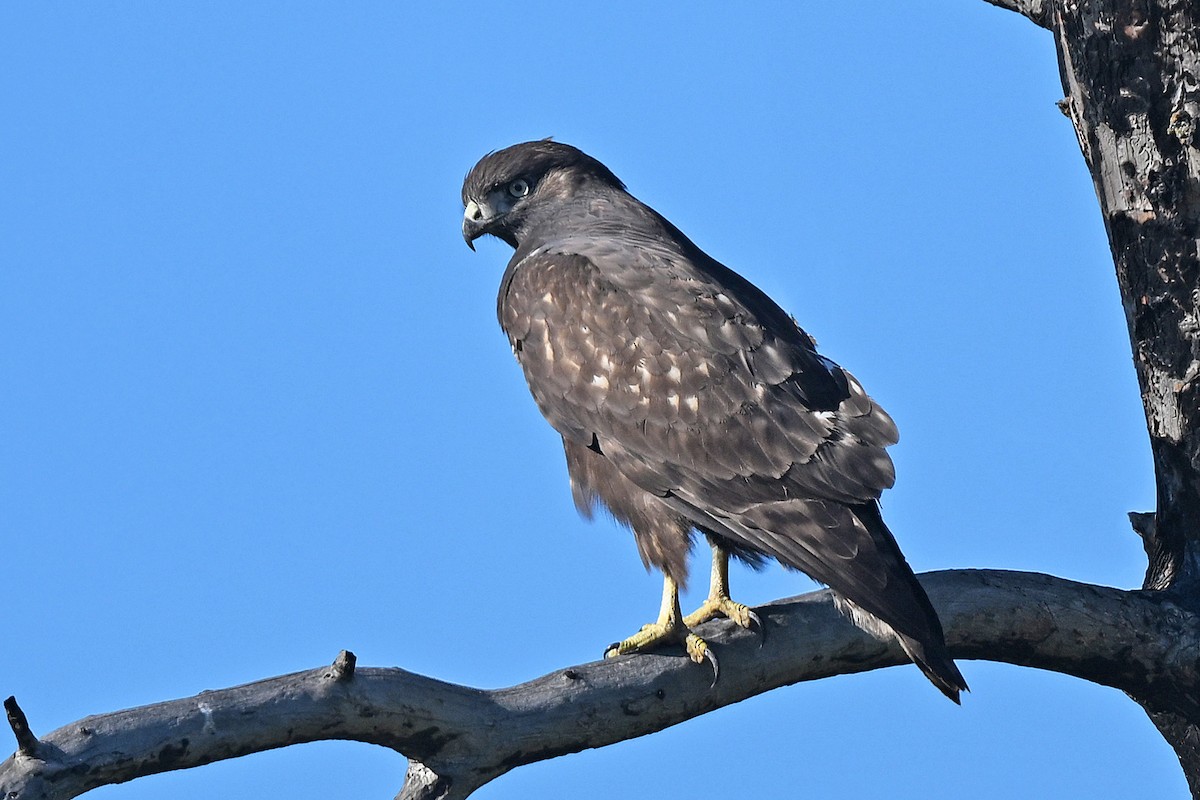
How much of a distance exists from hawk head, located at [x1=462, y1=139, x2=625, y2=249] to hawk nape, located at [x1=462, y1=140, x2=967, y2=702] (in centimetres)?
80

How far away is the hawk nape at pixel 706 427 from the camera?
5.18 meters

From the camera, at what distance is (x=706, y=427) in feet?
18.7

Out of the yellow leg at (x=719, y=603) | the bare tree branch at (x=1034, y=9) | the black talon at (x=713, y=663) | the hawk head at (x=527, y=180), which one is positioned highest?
the hawk head at (x=527, y=180)

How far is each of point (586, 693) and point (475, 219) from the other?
11.2ft

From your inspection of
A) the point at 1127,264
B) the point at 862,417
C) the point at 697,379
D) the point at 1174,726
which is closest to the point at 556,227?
the point at 697,379

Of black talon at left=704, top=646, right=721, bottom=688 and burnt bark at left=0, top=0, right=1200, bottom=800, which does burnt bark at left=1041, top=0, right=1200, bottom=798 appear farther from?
black talon at left=704, top=646, right=721, bottom=688

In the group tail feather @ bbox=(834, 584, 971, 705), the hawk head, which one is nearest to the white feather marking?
tail feather @ bbox=(834, 584, 971, 705)

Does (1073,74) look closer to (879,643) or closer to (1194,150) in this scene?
(1194,150)

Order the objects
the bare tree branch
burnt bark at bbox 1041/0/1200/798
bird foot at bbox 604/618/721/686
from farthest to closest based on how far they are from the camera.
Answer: the bare tree branch → burnt bark at bbox 1041/0/1200/798 → bird foot at bbox 604/618/721/686

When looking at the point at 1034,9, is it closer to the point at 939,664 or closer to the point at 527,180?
the point at 527,180

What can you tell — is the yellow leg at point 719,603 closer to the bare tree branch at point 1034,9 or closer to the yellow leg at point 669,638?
the yellow leg at point 669,638

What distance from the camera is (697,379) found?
5.79 m

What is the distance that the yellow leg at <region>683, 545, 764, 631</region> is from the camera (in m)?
5.53

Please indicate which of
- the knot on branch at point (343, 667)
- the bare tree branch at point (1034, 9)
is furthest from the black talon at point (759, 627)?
the bare tree branch at point (1034, 9)
